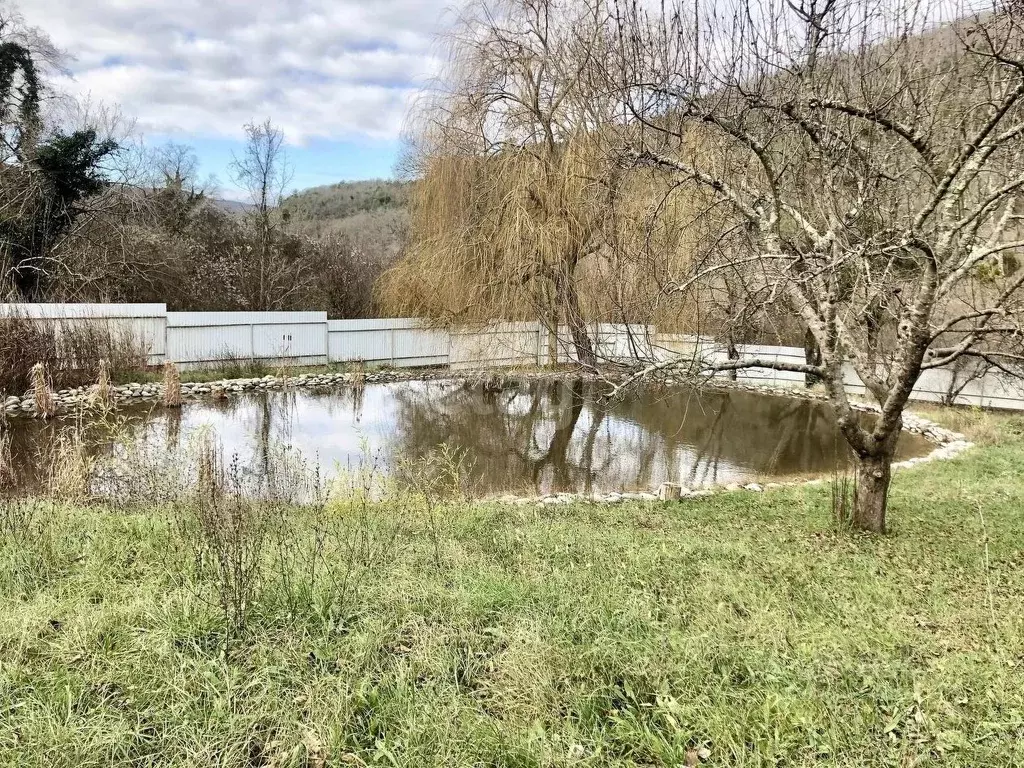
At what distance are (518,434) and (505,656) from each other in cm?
765

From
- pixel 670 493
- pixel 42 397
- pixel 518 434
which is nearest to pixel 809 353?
pixel 518 434

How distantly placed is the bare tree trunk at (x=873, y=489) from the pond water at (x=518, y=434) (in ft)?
5.45

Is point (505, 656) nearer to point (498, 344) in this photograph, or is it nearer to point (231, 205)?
point (498, 344)

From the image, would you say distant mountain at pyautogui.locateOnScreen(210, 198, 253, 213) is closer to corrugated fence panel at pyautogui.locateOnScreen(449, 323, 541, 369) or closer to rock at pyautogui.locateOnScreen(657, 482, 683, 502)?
corrugated fence panel at pyautogui.locateOnScreen(449, 323, 541, 369)

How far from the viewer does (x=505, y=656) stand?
2.35 m

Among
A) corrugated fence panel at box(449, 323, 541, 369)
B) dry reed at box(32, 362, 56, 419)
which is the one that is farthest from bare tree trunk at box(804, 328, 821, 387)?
dry reed at box(32, 362, 56, 419)

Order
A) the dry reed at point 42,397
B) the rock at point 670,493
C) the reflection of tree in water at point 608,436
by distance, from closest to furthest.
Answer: the rock at point 670,493, the reflection of tree in water at point 608,436, the dry reed at point 42,397

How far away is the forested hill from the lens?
33531 mm

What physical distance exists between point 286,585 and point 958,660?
282 centimetres

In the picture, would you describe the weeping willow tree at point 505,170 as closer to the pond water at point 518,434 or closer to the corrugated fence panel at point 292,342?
the pond water at point 518,434

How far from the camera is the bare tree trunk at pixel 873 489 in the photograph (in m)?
4.38

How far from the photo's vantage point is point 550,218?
12586 millimetres

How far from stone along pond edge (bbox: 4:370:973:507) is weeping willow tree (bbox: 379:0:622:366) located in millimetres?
2116

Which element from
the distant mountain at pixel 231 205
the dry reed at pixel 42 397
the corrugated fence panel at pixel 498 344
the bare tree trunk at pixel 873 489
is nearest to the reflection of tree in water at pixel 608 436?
the corrugated fence panel at pixel 498 344
